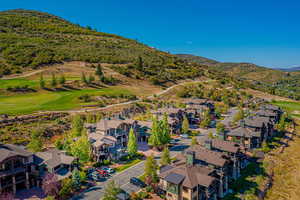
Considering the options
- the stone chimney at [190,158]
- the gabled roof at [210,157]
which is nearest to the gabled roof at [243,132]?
the gabled roof at [210,157]

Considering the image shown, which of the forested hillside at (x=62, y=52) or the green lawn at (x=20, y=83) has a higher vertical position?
the forested hillside at (x=62, y=52)

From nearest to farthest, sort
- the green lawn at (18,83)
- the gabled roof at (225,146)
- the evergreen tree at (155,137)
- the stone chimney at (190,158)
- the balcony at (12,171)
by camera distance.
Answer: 1. the balcony at (12,171)
2. the stone chimney at (190,158)
3. the gabled roof at (225,146)
4. the evergreen tree at (155,137)
5. the green lawn at (18,83)

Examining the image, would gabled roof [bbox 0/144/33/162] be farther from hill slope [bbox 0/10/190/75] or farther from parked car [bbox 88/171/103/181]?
hill slope [bbox 0/10/190/75]

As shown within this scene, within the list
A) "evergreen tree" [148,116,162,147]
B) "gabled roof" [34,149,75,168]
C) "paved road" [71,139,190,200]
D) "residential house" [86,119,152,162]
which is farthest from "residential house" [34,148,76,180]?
"evergreen tree" [148,116,162,147]

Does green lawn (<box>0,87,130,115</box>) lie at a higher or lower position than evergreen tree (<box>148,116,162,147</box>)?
higher

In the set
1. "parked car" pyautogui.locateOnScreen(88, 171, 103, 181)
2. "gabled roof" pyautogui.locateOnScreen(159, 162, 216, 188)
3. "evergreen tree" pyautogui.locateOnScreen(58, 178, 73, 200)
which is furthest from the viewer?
"parked car" pyautogui.locateOnScreen(88, 171, 103, 181)

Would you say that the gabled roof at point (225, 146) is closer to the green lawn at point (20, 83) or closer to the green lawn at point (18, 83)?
the green lawn at point (20, 83)

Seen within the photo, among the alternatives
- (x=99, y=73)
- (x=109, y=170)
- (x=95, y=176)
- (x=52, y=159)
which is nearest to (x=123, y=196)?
(x=95, y=176)
